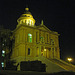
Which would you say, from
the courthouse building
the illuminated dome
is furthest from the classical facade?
the illuminated dome

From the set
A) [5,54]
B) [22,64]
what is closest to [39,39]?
[5,54]

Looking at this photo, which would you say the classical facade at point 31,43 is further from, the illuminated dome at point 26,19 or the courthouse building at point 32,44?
the illuminated dome at point 26,19

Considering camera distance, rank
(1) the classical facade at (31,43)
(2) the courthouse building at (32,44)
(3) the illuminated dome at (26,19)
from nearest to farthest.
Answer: (2) the courthouse building at (32,44) → (1) the classical facade at (31,43) → (3) the illuminated dome at (26,19)

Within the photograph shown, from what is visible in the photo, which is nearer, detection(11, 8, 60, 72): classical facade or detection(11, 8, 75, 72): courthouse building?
detection(11, 8, 75, 72): courthouse building

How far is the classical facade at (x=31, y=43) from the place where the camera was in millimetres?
30688

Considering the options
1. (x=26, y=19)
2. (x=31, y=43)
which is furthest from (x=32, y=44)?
(x=26, y=19)

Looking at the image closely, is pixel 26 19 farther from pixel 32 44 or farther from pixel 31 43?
pixel 32 44

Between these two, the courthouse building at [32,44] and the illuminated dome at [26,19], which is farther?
the illuminated dome at [26,19]

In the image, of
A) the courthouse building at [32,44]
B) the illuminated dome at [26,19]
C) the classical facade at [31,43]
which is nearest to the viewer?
the courthouse building at [32,44]

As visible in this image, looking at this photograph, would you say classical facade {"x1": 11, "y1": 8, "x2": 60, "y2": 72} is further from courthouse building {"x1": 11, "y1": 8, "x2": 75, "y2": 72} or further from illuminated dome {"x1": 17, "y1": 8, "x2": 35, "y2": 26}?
illuminated dome {"x1": 17, "y1": 8, "x2": 35, "y2": 26}

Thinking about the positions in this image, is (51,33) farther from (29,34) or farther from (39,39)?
(29,34)

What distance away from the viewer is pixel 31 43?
3216 cm

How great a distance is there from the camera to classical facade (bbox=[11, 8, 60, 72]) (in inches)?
1208

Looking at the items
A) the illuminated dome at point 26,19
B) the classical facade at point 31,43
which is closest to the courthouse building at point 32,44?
the classical facade at point 31,43
